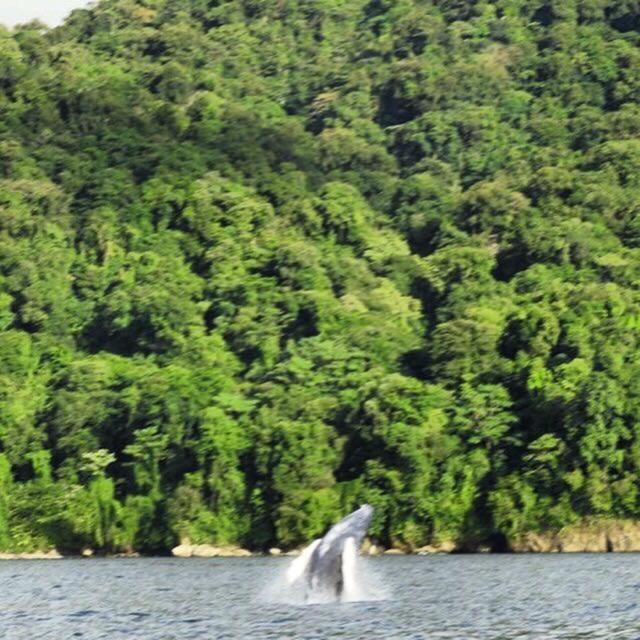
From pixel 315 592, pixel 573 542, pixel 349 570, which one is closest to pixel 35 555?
pixel 573 542

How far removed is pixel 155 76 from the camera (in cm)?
19212

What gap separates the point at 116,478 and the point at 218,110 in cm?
7672

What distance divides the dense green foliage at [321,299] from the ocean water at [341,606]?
1025 inches

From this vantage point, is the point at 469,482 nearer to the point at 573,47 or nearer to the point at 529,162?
the point at 529,162

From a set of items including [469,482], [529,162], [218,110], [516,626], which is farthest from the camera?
[218,110]

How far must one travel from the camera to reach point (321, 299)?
131375 mm

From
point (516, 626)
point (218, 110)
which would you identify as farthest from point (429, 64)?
point (516, 626)

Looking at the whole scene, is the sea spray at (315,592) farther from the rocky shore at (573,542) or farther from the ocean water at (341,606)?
the rocky shore at (573,542)

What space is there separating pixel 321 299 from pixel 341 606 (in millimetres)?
89098

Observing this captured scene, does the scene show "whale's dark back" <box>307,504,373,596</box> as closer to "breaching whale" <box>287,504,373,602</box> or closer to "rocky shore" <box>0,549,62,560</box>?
"breaching whale" <box>287,504,373,602</box>

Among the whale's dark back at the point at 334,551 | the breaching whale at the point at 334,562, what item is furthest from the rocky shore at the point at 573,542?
the whale's dark back at the point at 334,551

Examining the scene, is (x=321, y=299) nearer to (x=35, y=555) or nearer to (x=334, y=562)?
(x=35, y=555)

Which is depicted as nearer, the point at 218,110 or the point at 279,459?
the point at 279,459

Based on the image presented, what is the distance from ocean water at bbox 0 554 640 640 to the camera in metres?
37.7
